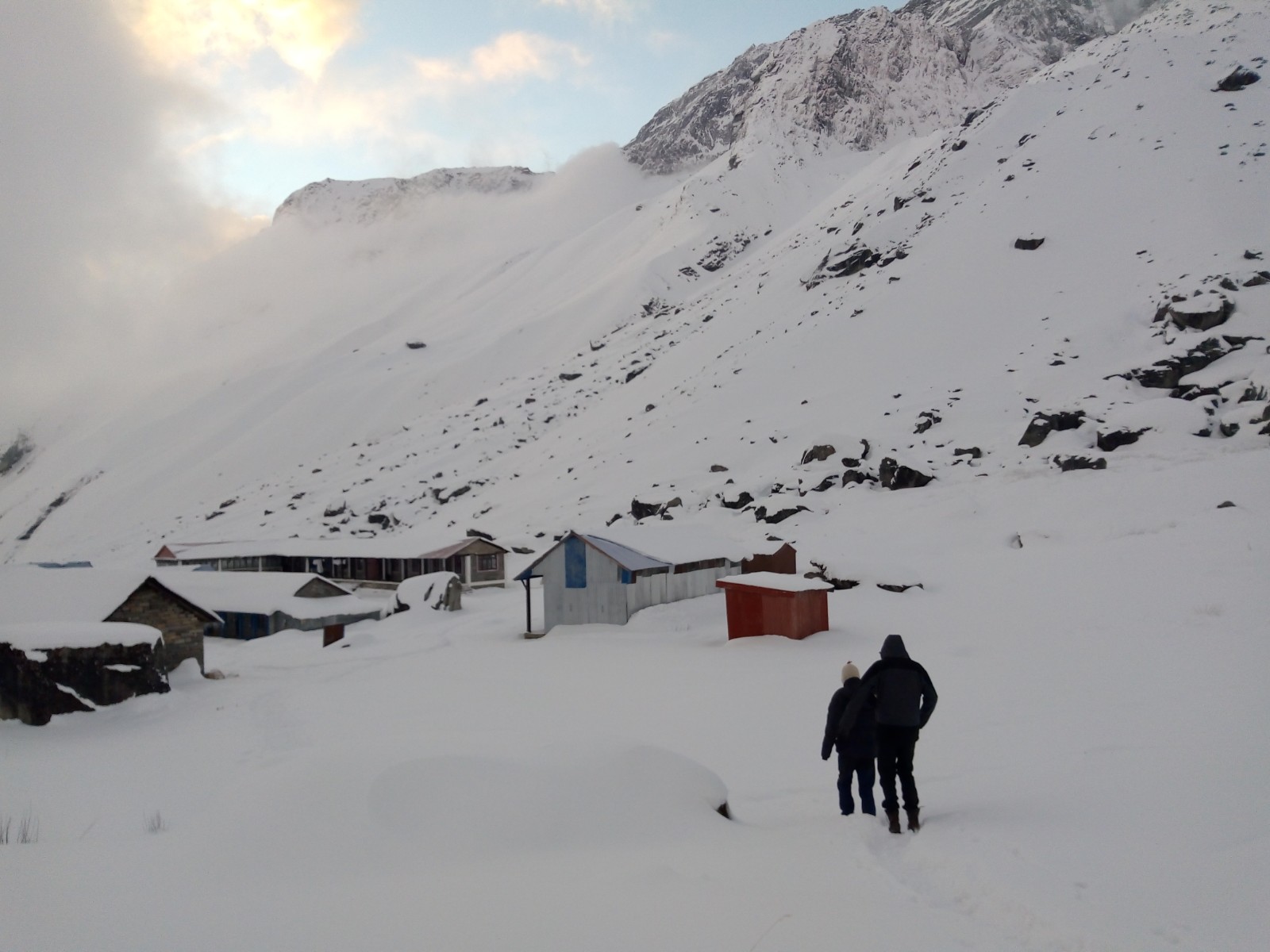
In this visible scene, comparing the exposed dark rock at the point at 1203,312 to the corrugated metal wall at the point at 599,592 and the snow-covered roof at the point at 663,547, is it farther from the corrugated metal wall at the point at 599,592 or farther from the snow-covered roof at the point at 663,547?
the corrugated metal wall at the point at 599,592

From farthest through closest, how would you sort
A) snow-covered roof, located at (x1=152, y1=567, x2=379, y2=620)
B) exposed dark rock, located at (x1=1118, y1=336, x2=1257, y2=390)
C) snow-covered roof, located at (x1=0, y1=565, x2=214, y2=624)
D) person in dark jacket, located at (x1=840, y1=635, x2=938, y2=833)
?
1. exposed dark rock, located at (x1=1118, y1=336, x2=1257, y2=390)
2. snow-covered roof, located at (x1=152, y1=567, x2=379, y2=620)
3. snow-covered roof, located at (x1=0, y1=565, x2=214, y2=624)
4. person in dark jacket, located at (x1=840, y1=635, x2=938, y2=833)

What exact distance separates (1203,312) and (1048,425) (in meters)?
10.2

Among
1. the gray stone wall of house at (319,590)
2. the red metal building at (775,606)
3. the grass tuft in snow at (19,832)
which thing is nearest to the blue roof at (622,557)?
the red metal building at (775,606)

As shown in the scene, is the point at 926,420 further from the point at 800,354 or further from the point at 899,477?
the point at 800,354

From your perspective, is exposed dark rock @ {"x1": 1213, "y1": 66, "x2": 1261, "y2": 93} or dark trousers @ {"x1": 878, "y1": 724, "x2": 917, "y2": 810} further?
exposed dark rock @ {"x1": 1213, "y1": 66, "x2": 1261, "y2": 93}

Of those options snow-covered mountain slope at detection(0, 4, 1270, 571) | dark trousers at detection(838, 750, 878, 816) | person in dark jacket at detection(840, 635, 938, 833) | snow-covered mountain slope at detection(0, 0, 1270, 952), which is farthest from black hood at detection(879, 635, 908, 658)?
snow-covered mountain slope at detection(0, 4, 1270, 571)

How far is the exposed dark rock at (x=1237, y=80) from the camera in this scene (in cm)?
5462

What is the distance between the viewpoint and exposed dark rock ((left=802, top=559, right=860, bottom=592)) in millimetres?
22812

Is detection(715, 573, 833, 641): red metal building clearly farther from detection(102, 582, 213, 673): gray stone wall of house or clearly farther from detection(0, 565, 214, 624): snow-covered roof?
detection(0, 565, 214, 624): snow-covered roof

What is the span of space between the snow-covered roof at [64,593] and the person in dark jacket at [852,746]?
21258mm

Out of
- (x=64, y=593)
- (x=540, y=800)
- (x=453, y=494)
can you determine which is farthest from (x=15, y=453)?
(x=540, y=800)

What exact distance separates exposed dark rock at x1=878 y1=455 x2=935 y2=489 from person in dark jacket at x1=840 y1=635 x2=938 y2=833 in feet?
91.9

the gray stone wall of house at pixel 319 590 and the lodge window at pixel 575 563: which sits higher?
the lodge window at pixel 575 563

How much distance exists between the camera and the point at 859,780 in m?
7.11
